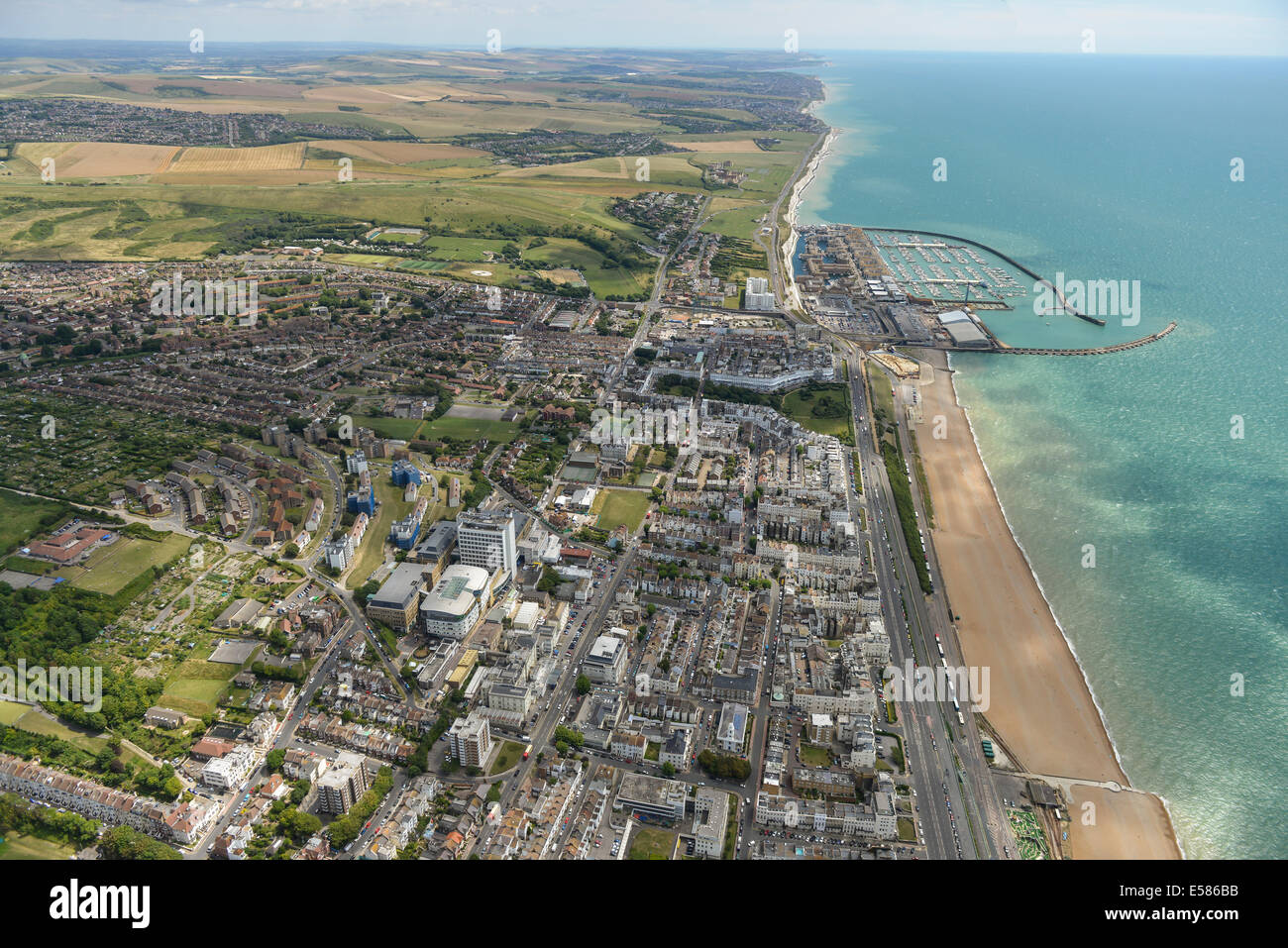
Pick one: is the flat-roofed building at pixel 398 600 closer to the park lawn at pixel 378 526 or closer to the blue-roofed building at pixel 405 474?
the park lawn at pixel 378 526

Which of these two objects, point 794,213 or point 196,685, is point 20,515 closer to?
point 196,685

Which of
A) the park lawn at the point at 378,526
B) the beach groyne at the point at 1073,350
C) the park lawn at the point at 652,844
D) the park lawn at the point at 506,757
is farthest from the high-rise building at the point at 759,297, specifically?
the park lawn at the point at 652,844

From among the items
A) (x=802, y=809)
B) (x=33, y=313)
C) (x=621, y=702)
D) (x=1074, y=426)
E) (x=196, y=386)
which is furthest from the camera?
(x=33, y=313)

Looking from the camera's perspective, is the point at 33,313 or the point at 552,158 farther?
the point at 552,158

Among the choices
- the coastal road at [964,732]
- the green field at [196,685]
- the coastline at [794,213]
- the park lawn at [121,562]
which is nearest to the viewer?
the coastal road at [964,732]

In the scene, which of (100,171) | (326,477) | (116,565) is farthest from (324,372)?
(100,171)

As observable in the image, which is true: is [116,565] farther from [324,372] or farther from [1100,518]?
[1100,518]

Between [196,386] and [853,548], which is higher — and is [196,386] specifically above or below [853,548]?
above
